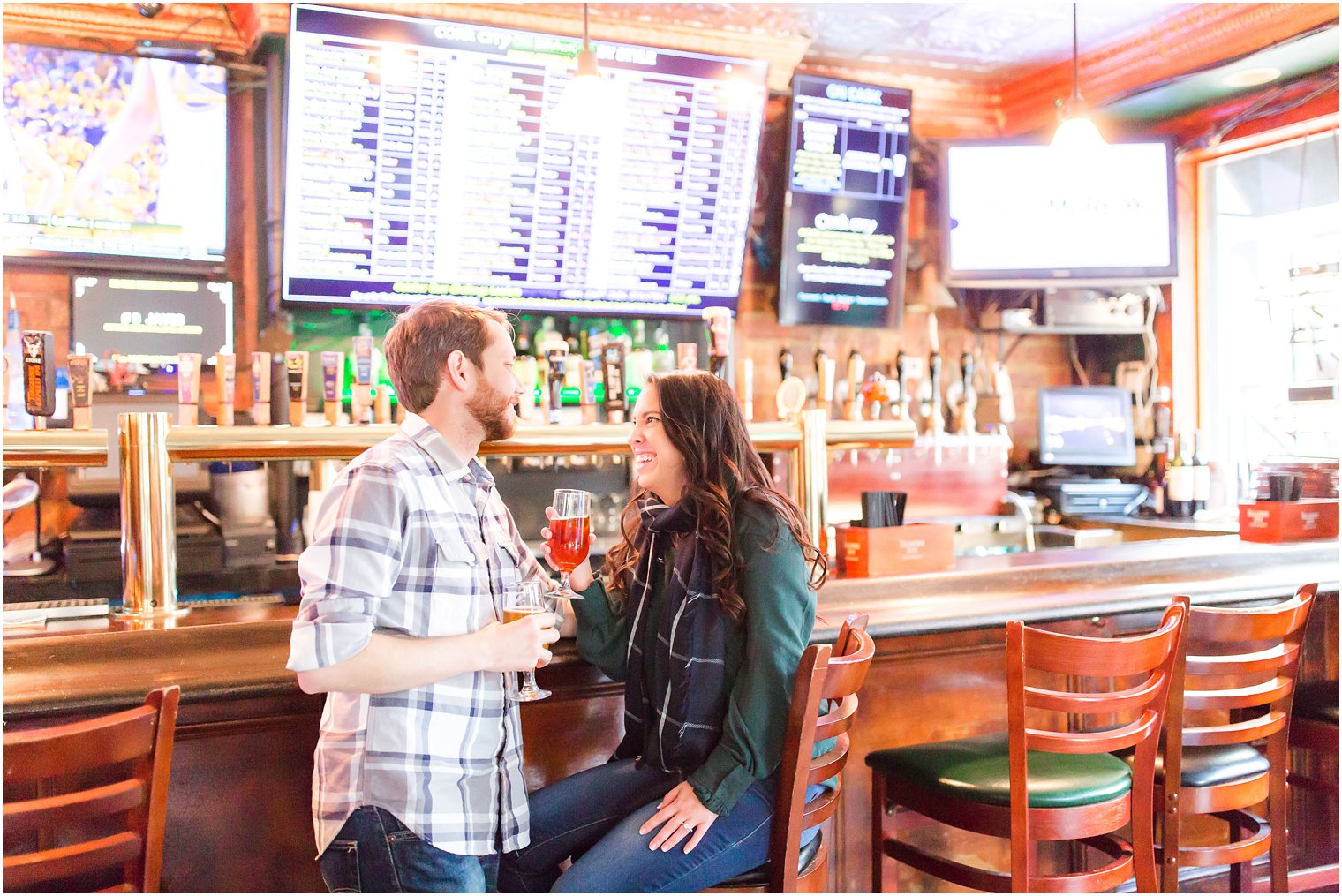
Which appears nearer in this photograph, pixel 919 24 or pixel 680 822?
pixel 680 822

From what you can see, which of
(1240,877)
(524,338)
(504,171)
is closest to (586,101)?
(504,171)

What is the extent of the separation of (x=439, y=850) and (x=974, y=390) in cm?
398

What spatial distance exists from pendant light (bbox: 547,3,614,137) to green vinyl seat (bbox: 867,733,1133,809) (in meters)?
1.96

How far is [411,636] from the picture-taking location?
1486mm

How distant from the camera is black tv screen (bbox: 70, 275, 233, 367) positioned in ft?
11.5

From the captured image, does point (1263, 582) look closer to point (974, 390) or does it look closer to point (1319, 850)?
point (1319, 850)

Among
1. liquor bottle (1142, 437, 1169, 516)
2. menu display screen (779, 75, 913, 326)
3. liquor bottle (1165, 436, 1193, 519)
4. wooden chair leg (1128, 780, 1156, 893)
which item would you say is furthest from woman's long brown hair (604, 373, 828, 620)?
liquor bottle (1142, 437, 1169, 516)

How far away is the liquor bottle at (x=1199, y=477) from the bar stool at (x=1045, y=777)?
278 cm

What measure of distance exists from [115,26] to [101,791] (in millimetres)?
3213

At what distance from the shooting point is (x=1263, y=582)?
8.69 feet

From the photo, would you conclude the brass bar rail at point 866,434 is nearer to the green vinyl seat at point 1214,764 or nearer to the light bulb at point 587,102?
the green vinyl seat at point 1214,764

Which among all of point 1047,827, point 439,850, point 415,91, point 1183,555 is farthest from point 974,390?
point 439,850

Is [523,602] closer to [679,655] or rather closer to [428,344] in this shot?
[679,655]

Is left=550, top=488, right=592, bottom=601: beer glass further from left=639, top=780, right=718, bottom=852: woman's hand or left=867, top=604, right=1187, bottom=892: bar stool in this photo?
left=867, top=604, right=1187, bottom=892: bar stool
